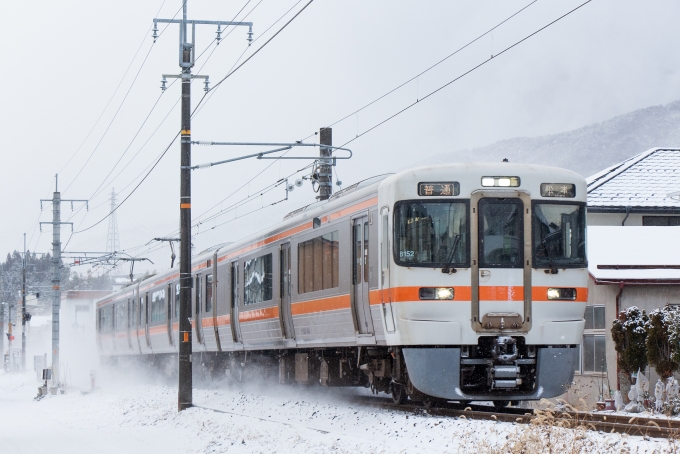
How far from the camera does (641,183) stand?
33.1 metres

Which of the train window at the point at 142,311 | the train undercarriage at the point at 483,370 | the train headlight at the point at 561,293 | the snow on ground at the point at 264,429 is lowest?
the snow on ground at the point at 264,429

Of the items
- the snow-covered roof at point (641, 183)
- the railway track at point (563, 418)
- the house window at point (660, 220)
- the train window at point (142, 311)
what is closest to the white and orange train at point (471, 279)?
the railway track at point (563, 418)

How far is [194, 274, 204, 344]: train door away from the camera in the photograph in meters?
25.2

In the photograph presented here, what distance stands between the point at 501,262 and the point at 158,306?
19.5 meters

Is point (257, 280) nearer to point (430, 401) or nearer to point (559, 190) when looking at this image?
point (430, 401)

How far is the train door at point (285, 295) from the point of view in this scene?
17.8 m

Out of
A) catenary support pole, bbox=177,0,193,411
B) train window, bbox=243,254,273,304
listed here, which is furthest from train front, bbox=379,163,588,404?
catenary support pole, bbox=177,0,193,411

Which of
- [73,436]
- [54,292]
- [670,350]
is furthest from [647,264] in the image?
[54,292]

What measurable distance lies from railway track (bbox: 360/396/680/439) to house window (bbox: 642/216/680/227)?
674 inches

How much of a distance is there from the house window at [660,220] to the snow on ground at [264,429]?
561 inches

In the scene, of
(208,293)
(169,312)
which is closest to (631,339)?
(208,293)

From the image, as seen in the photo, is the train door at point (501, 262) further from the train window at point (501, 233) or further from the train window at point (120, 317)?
the train window at point (120, 317)

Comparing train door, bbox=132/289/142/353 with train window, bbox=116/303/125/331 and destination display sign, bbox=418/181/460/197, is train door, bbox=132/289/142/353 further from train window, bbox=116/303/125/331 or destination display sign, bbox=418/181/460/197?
destination display sign, bbox=418/181/460/197

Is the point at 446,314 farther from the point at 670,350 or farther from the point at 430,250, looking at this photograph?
the point at 670,350
